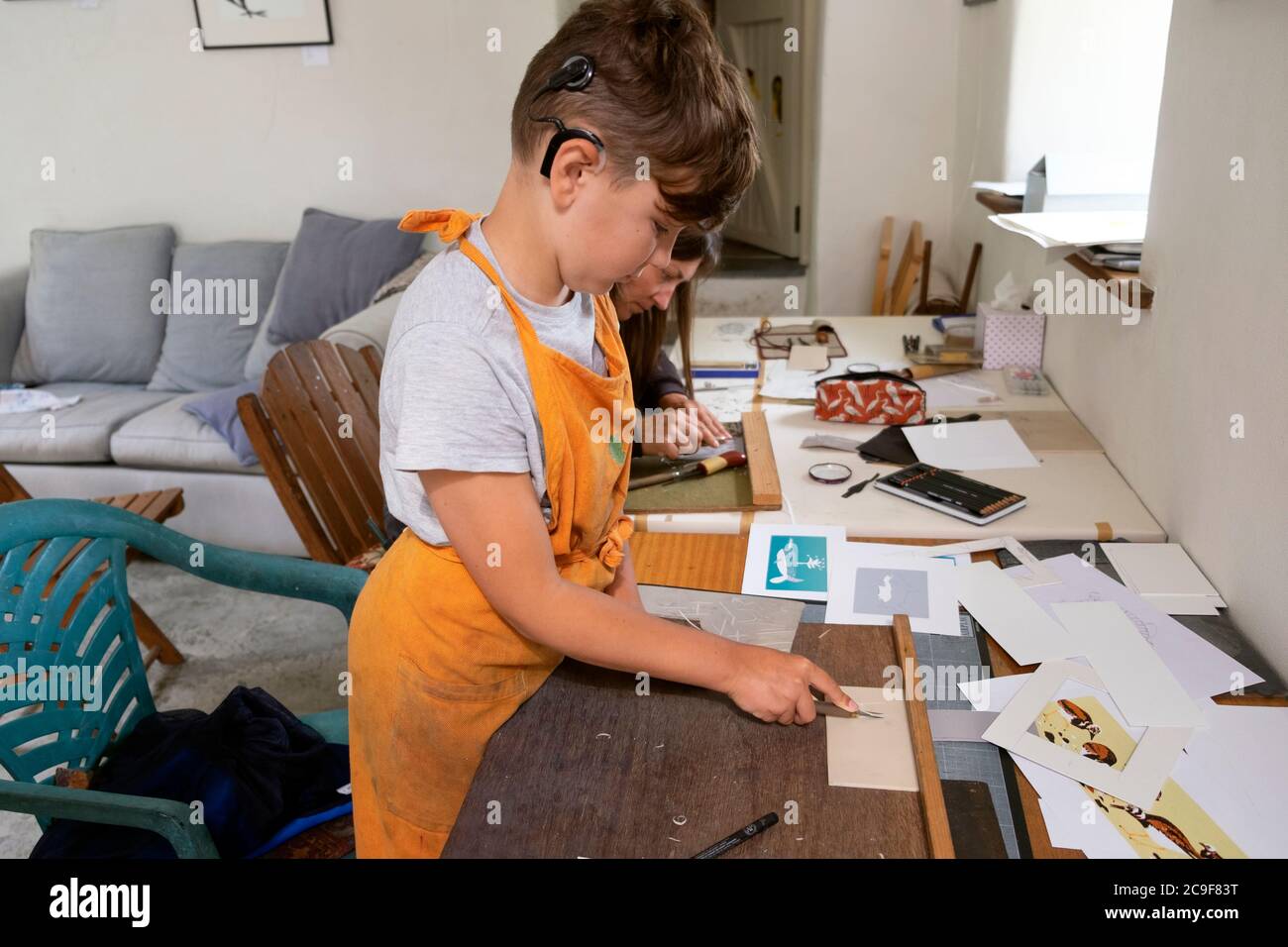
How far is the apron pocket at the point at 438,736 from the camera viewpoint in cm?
98

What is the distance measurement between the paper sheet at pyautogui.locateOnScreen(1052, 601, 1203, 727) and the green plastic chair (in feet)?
3.20

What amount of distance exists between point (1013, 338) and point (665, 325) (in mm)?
870

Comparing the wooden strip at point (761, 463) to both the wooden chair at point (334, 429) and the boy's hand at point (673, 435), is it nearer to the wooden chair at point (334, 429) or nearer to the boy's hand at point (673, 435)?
the boy's hand at point (673, 435)

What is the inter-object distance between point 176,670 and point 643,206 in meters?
2.37

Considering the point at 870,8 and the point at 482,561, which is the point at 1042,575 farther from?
the point at 870,8

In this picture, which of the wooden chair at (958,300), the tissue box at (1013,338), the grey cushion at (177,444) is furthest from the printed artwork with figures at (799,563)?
the grey cushion at (177,444)

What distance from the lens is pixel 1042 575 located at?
1.34 meters

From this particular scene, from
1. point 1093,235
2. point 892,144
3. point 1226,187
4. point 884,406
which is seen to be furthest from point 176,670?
point 892,144

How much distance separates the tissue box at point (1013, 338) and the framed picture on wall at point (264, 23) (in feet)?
8.81

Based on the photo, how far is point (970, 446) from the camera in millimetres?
1755

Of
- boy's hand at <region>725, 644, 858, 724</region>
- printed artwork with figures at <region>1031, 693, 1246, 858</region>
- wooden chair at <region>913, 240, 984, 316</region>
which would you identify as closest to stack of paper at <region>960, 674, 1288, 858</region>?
printed artwork with figures at <region>1031, 693, 1246, 858</region>

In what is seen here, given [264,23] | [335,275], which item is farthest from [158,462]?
[264,23]

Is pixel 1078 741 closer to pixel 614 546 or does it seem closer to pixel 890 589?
pixel 890 589

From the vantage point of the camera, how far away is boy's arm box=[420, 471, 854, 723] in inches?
32.8
